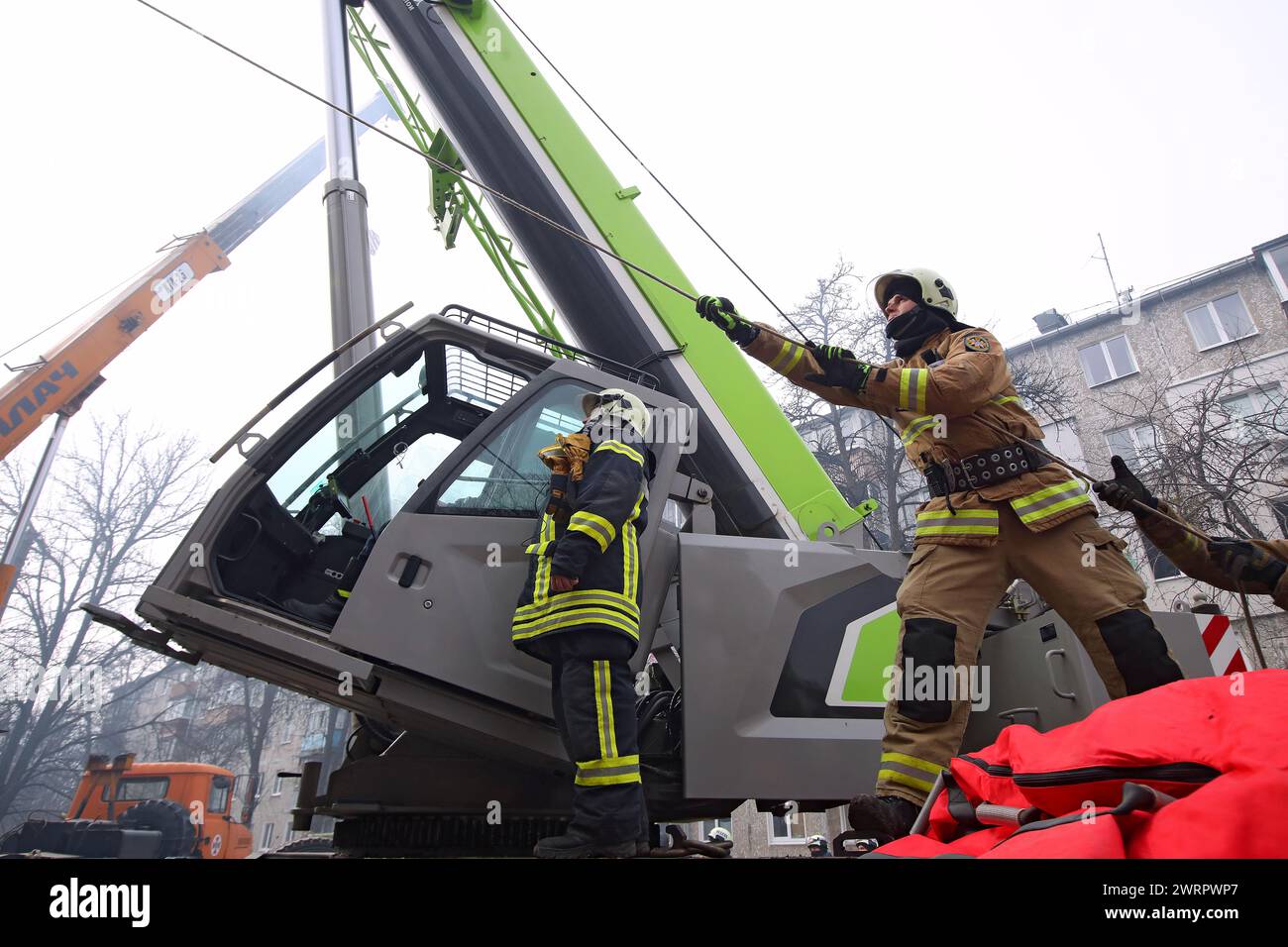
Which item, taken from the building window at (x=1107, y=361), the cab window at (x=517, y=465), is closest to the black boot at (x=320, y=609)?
the cab window at (x=517, y=465)

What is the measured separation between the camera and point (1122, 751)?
129cm

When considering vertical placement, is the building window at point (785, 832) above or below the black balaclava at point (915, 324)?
below

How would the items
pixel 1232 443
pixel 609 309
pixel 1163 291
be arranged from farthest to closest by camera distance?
pixel 1163 291, pixel 1232 443, pixel 609 309

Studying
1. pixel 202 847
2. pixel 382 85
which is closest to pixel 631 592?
pixel 382 85

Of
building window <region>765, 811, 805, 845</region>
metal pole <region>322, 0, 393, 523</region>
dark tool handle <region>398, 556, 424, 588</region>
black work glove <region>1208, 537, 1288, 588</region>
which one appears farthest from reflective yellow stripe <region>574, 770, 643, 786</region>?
building window <region>765, 811, 805, 845</region>

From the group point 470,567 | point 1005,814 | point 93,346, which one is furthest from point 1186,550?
point 93,346

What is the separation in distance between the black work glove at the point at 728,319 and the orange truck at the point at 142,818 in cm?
828

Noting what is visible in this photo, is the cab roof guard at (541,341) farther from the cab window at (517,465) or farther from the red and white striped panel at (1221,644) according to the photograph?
the red and white striped panel at (1221,644)

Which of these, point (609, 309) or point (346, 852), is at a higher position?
point (609, 309)

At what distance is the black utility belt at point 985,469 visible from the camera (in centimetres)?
287

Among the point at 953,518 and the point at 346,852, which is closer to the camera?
the point at 953,518

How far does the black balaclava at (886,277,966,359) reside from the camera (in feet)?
10.7
